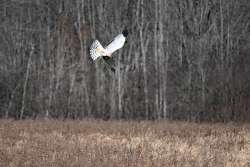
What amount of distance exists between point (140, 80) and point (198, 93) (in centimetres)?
223

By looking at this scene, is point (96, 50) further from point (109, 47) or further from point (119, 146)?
point (119, 146)

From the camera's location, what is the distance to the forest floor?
7941 mm

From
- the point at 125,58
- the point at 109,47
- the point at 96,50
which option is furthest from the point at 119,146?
the point at 125,58

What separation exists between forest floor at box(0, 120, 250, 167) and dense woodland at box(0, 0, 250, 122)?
585 centimetres

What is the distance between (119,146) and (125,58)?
12.1 metres

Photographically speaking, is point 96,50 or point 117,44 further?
point 96,50

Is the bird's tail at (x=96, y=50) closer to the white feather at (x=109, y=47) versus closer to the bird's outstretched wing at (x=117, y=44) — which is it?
the white feather at (x=109, y=47)

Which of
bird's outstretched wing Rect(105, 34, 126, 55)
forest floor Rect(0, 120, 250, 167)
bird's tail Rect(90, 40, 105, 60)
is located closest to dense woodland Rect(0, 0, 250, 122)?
forest floor Rect(0, 120, 250, 167)

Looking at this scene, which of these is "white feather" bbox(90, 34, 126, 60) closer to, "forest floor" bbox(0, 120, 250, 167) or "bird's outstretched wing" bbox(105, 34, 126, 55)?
"bird's outstretched wing" bbox(105, 34, 126, 55)

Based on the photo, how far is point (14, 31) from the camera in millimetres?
22234

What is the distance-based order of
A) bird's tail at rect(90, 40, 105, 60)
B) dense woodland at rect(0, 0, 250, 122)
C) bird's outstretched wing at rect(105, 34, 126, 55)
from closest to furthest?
bird's outstretched wing at rect(105, 34, 126, 55) → bird's tail at rect(90, 40, 105, 60) → dense woodland at rect(0, 0, 250, 122)

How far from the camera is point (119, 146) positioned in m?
9.89

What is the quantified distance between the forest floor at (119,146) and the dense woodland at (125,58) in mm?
5851

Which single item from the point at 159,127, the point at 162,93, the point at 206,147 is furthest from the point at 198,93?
the point at 206,147
